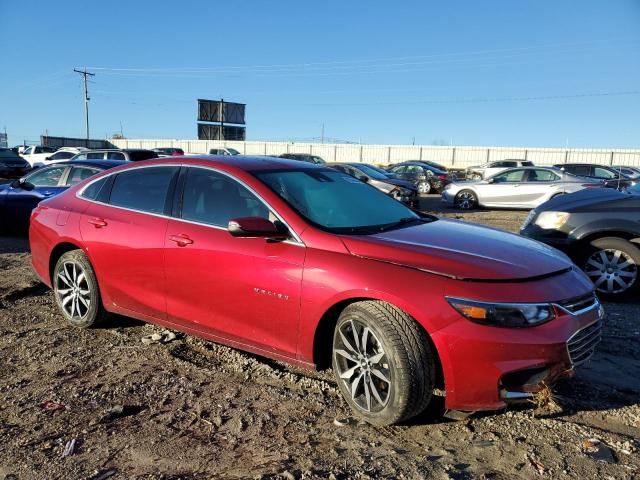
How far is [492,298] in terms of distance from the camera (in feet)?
9.73

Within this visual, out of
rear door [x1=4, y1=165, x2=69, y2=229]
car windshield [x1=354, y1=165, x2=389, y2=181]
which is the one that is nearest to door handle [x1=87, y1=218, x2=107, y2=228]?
rear door [x1=4, y1=165, x2=69, y2=229]

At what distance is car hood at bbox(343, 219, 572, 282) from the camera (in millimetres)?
3115

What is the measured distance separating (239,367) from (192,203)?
4.31 ft

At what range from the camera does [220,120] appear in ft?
189

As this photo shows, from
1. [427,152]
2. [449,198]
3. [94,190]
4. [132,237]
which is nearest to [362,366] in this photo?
[132,237]

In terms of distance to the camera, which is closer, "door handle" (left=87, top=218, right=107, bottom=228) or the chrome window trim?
the chrome window trim

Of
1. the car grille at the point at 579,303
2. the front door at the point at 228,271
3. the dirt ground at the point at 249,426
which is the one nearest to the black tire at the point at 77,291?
the dirt ground at the point at 249,426

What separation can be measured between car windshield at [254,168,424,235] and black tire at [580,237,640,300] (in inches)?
106

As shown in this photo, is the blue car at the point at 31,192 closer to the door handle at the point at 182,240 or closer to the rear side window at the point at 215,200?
the rear side window at the point at 215,200

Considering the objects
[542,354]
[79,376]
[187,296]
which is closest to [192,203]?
[187,296]

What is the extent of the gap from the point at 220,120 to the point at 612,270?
5491cm

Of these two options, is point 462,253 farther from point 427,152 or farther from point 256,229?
point 427,152

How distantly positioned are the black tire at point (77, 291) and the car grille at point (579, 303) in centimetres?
374

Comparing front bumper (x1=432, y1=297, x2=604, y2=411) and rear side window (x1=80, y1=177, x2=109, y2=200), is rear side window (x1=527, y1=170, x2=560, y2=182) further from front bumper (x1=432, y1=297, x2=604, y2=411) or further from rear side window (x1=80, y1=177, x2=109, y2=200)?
front bumper (x1=432, y1=297, x2=604, y2=411)
